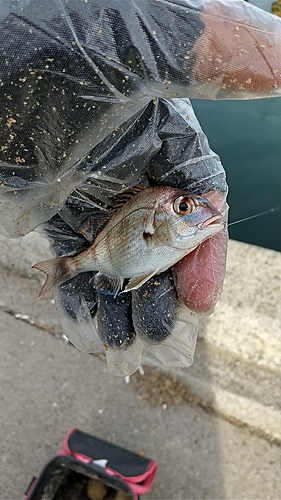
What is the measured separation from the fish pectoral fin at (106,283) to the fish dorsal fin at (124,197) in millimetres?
225

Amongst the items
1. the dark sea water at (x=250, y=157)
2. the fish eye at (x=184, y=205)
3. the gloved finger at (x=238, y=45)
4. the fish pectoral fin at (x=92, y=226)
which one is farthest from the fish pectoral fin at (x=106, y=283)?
the dark sea water at (x=250, y=157)

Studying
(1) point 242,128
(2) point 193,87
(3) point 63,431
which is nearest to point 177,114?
(2) point 193,87

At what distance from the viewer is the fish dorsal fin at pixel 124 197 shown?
1102mm

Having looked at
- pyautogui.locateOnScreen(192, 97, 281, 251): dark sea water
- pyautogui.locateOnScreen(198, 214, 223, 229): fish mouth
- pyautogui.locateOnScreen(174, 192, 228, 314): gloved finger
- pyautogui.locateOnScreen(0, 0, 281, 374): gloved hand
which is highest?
pyautogui.locateOnScreen(0, 0, 281, 374): gloved hand

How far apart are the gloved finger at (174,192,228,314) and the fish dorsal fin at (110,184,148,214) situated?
0.71 ft

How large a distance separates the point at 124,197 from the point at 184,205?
7.9 inches

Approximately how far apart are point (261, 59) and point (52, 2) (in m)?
0.38

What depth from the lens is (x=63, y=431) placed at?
1.72 meters

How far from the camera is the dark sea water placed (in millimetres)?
2855

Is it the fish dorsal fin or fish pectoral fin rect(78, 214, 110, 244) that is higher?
the fish dorsal fin

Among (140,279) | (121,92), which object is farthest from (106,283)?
(121,92)

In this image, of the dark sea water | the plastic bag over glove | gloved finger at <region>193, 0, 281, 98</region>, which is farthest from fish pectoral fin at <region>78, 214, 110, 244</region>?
the dark sea water

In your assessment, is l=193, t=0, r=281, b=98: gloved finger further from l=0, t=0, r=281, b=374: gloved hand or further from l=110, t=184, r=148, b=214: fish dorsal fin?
l=110, t=184, r=148, b=214: fish dorsal fin

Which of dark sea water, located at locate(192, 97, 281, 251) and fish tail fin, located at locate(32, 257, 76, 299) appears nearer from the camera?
fish tail fin, located at locate(32, 257, 76, 299)
